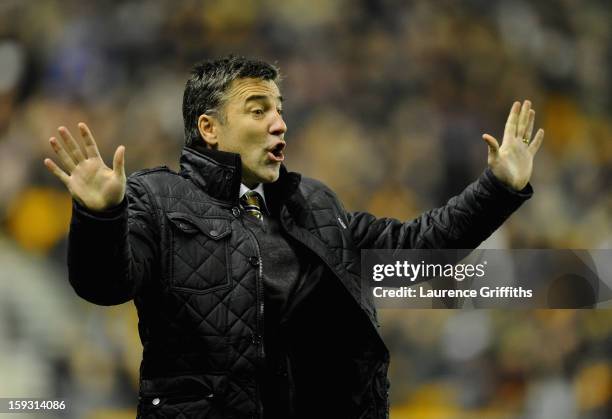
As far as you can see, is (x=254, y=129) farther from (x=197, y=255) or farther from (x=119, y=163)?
(x=119, y=163)

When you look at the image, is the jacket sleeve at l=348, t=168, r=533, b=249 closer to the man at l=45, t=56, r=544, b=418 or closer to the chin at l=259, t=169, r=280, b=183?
the man at l=45, t=56, r=544, b=418

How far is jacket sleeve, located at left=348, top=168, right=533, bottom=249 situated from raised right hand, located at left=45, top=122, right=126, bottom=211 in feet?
2.09

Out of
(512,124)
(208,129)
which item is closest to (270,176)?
(208,129)

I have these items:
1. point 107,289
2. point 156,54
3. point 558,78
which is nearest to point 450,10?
point 558,78

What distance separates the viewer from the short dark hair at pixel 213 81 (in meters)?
1.88

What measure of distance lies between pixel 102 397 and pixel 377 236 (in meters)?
1.48

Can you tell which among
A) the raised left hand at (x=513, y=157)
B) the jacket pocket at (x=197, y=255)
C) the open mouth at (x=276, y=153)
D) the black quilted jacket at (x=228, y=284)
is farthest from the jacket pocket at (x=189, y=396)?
the raised left hand at (x=513, y=157)

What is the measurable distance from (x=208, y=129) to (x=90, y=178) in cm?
49

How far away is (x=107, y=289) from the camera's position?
57.9 inches

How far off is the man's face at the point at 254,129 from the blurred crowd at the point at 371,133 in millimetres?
1415

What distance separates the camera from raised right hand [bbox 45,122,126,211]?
142cm

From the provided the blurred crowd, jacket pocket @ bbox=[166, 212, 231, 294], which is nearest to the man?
jacket pocket @ bbox=[166, 212, 231, 294]

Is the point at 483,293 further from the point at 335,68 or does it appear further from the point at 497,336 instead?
the point at 335,68

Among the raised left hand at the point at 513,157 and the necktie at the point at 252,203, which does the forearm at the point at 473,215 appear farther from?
the necktie at the point at 252,203
